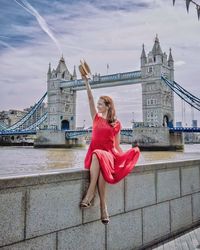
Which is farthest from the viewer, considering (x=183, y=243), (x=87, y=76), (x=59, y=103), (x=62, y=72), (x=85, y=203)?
(x=62, y=72)

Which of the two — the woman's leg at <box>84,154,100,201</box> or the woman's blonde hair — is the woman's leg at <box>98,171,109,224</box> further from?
the woman's blonde hair

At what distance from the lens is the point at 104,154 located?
7.20ft

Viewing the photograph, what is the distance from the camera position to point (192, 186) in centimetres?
338

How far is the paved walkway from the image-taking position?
2.59 metres

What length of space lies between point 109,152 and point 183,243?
1139mm

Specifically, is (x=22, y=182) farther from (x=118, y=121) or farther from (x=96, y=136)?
(x=118, y=121)

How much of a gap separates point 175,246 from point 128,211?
0.52 m

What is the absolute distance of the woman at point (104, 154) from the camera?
7.11 ft

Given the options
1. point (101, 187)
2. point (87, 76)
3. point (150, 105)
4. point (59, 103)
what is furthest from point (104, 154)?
point (59, 103)

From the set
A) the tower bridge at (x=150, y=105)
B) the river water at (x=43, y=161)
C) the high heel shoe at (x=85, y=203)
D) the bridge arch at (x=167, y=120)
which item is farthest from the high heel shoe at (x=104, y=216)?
the bridge arch at (x=167, y=120)

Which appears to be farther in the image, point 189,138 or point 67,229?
point 189,138

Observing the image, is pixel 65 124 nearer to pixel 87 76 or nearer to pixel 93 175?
pixel 87 76

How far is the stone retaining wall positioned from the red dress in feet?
0.57

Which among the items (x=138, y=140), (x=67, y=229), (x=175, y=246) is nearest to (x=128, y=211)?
(x=175, y=246)
